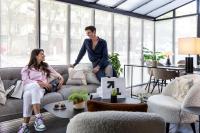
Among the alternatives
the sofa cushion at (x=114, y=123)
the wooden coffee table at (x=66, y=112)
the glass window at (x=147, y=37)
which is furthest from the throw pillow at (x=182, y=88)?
the glass window at (x=147, y=37)

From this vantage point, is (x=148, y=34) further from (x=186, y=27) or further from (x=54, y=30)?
(x=54, y=30)

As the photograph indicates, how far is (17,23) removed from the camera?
4656mm

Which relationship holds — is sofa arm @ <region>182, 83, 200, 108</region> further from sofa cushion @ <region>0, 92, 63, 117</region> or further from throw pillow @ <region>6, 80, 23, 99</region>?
throw pillow @ <region>6, 80, 23, 99</region>

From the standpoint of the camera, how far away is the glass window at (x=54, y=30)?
16.7 feet

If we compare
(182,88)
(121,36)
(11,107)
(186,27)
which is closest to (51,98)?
(11,107)

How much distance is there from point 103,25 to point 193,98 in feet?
13.3

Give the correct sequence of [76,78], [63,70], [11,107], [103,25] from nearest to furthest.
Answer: [11,107], [76,78], [63,70], [103,25]

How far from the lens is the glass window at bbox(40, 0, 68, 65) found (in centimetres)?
509

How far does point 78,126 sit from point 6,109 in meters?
2.11

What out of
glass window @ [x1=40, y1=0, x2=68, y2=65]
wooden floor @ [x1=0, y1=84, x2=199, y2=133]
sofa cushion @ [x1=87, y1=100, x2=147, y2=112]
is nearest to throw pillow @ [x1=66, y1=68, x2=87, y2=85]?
wooden floor @ [x1=0, y1=84, x2=199, y2=133]

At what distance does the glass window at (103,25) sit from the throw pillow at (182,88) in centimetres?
334

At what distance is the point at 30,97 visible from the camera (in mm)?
3277

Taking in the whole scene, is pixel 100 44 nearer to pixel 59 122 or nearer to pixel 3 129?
pixel 59 122

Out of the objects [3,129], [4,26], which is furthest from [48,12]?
→ [3,129]
